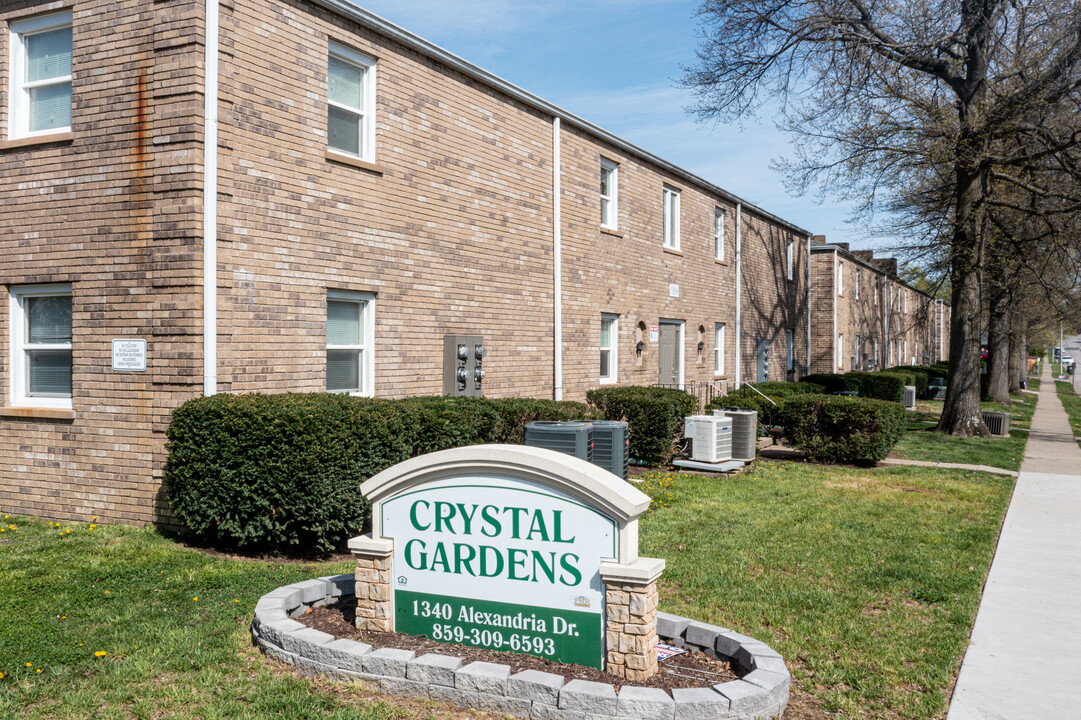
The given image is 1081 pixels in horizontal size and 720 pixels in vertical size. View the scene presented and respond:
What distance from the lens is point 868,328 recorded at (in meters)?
38.9

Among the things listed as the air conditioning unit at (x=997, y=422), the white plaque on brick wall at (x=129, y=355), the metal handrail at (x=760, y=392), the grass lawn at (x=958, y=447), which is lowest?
the grass lawn at (x=958, y=447)

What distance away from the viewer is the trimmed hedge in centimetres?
754

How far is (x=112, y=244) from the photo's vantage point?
9.05 meters

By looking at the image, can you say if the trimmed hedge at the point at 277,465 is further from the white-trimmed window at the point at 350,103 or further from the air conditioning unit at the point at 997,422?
the air conditioning unit at the point at 997,422

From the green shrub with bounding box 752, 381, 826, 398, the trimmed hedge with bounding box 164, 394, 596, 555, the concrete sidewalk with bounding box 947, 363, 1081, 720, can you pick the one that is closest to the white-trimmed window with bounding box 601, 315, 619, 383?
the green shrub with bounding box 752, 381, 826, 398

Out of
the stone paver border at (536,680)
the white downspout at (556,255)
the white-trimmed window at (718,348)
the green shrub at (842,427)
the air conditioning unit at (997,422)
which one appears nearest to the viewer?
the stone paver border at (536,680)

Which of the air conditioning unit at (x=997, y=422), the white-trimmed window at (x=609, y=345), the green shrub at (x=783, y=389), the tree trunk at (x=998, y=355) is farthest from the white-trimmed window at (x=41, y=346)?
the tree trunk at (x=998, y=355)

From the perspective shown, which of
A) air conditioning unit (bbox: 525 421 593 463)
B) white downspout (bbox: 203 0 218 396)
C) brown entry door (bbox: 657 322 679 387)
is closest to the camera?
white downspout (bbox: 203 0 218 396)

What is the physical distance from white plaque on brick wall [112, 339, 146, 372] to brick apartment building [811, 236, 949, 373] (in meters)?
19.1

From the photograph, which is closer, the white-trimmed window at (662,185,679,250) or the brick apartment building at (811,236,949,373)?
the white-trimmed window at (662,185,679,250)

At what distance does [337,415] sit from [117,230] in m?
3.46

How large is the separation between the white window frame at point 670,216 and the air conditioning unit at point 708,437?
6589mm

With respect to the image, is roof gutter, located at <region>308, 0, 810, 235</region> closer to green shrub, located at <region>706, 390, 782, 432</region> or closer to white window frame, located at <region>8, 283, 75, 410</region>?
white window frame, located at <region>8, 283, 75, 410</region>

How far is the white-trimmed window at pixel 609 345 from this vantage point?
16797 mm
